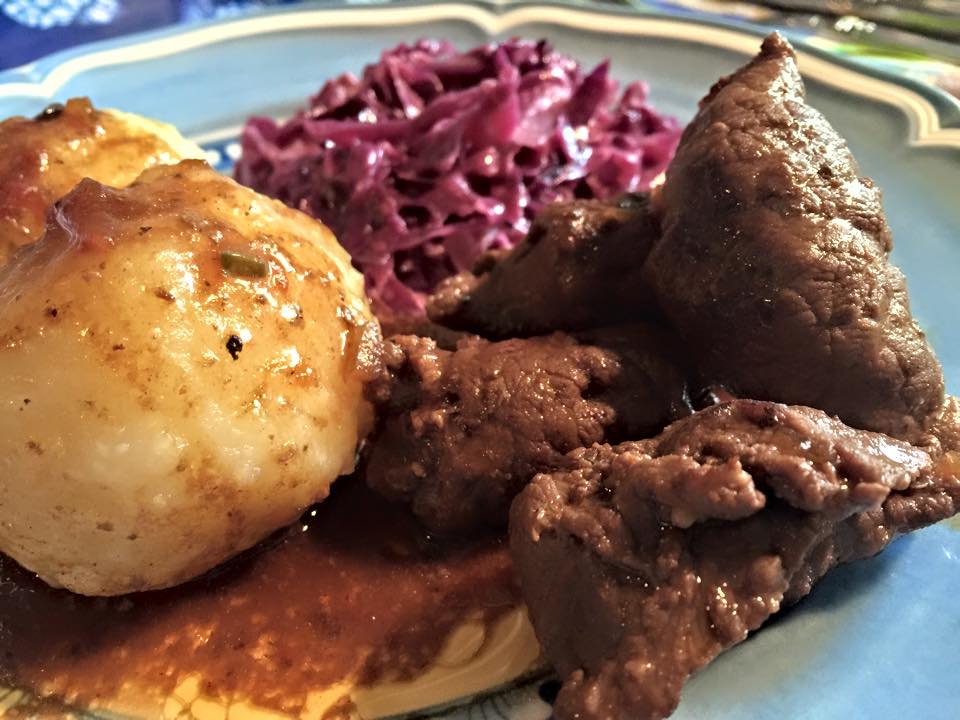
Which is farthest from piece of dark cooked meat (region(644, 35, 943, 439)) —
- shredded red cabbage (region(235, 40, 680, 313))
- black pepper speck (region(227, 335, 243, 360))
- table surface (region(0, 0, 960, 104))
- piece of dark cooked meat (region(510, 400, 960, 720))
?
table surface (region(0, 0, 960, 104))

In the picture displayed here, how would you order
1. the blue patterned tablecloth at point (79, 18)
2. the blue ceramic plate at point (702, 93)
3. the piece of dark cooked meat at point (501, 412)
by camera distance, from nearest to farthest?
the blue ceramic plate at point (702, 93)
the piece of dark cooked meat at point (501, 412)
the blue patterned tablecloth at point (79, 18)

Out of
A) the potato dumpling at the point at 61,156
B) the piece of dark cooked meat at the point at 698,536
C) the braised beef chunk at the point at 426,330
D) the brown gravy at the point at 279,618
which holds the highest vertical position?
the potato dumpling at the point at 61,156

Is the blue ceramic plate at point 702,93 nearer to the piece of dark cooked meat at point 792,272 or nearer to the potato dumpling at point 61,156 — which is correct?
the piece of dark cooked meat at point 792,272

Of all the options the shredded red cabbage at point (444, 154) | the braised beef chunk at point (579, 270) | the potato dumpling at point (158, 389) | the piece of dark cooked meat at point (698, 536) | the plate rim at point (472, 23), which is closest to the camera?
the piece of dark cooked meat at point (698, 536)

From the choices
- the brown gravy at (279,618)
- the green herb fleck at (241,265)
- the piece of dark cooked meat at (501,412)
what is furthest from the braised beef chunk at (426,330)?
the green herb fleck at (241,265)

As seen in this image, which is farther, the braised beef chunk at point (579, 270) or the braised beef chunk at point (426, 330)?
the braised beef chunk at point (426, 330)

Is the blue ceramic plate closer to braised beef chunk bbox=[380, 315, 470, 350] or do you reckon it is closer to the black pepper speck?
the black pepper speck

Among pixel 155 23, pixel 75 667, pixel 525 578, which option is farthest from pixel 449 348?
pixel 155 23

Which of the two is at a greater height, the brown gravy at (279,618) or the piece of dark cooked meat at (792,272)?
the piece of dark cooked meat at (792,272)
